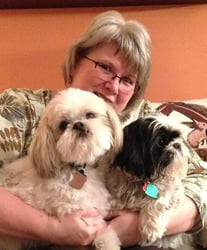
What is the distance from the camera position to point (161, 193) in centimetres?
148

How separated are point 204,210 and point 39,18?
1.17m

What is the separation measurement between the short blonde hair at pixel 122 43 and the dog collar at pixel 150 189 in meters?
0.37

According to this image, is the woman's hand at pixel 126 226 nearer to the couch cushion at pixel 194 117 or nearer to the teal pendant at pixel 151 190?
the teal pendant at pixel 151 190

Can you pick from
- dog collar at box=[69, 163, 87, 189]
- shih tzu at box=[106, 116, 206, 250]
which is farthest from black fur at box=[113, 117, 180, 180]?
dog collar at box=[69, 163, 87, 189]

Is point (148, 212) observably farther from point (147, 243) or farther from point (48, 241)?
point (48, 241)

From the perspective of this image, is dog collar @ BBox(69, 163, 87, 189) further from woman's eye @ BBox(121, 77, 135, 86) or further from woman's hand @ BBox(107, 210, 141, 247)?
woman's eye @ BBox(121, 77, 135, 86)

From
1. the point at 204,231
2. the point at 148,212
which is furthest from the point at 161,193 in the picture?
the point at 204,231

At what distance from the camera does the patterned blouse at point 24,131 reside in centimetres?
157

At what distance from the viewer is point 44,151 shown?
4.47 ft

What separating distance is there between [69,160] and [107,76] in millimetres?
426

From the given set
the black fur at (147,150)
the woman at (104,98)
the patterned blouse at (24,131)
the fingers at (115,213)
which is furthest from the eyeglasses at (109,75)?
the fingers at (115,213)

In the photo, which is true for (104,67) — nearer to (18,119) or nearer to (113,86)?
(113,86)

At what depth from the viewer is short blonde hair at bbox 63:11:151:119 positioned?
171 cm

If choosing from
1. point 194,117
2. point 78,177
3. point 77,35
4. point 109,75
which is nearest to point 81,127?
point 78,177
